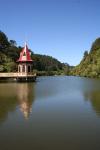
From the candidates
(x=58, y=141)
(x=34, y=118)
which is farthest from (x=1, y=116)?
(x=58, y=141)

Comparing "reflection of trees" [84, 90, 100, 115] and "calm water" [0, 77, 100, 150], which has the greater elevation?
"reflection of trees" [84, 90, 100, 115]

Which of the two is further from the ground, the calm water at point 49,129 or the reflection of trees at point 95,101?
the reflection of trees at point 95,101

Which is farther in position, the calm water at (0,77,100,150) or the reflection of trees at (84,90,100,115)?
the reflection of trees at (84,90,100,115)

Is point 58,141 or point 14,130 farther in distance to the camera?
point 14,130

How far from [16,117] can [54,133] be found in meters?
3.78

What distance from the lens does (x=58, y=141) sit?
10352 mm

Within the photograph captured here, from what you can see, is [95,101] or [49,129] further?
[95,101]

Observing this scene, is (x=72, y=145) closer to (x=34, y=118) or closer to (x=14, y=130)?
(x=14, y=130)

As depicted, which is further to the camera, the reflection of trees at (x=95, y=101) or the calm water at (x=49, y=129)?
the reflection of trees at (x=95, y=101)

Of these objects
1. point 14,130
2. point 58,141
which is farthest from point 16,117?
point 58,141

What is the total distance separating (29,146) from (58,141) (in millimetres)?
1200

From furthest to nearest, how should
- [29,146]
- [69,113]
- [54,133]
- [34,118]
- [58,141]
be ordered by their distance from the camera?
1. [69,113]
2. [34,118]
3. [54,133]
4. [58,141]
5. [29,146]

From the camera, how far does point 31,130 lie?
11867 millimetres

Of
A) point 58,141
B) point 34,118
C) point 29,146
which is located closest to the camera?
point 29,146
